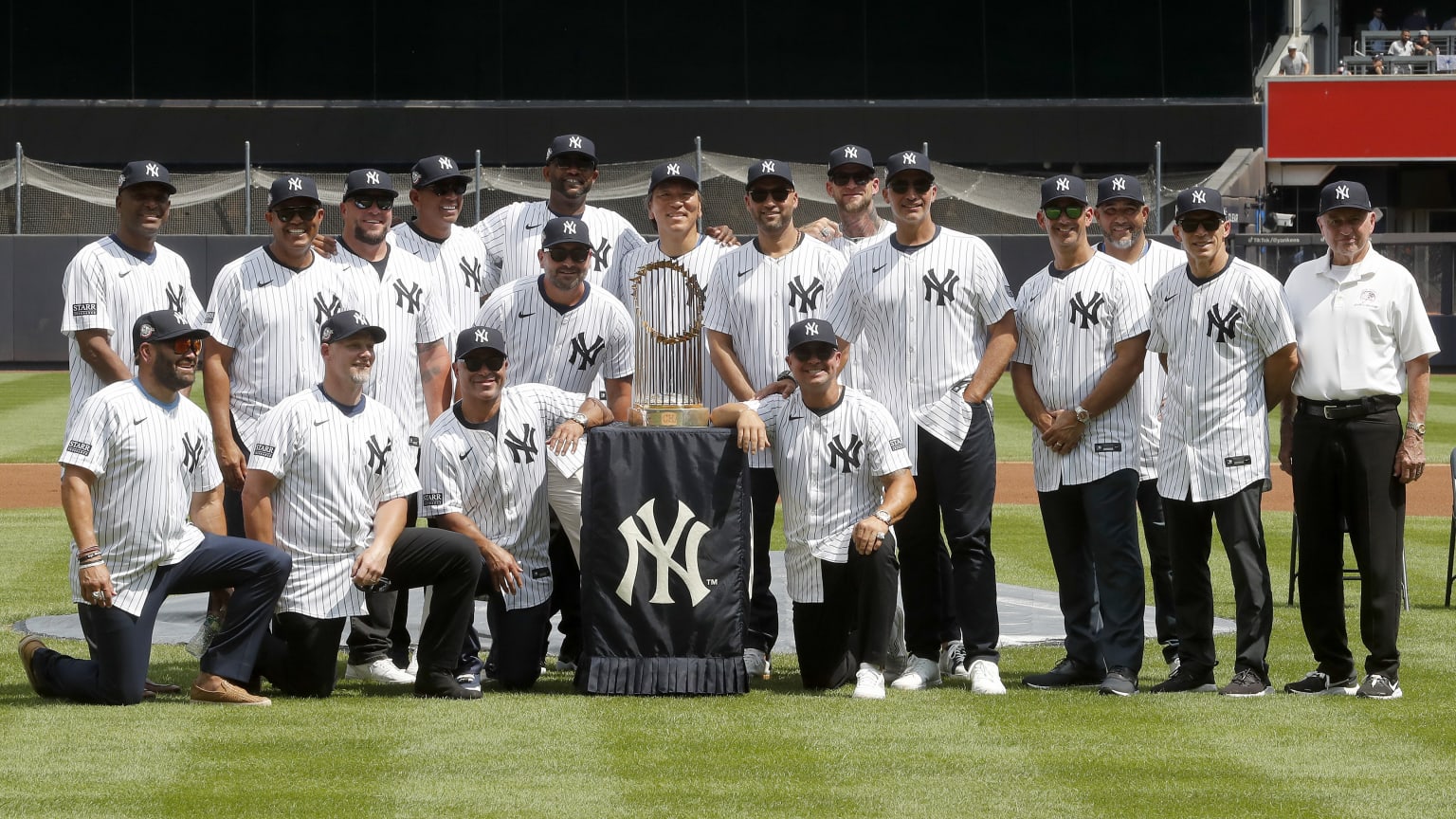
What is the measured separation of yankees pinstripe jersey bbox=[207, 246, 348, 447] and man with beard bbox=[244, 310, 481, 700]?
1.89 ft

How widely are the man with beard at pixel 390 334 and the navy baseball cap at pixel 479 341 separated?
804 mm

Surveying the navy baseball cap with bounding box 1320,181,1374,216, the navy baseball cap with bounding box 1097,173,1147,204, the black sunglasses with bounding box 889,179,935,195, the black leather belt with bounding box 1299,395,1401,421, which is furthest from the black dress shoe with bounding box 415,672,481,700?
the navy baseball cap with bounding box 1320,181,1374,216

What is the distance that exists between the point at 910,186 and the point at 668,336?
51.8 inches

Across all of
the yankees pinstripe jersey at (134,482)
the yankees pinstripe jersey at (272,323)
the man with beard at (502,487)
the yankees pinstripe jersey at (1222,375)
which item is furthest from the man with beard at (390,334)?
the yankees pinstripe jersey at (1222,375)

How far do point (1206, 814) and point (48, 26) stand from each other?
35.6 meters

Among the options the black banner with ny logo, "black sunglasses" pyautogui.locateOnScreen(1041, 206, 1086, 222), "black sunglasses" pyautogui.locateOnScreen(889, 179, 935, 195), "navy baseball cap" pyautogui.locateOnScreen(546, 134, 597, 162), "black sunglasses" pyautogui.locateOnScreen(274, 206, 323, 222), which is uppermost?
"navy baseball cap" pyautogui.locateOnScreen(546, 134, 597, 162)

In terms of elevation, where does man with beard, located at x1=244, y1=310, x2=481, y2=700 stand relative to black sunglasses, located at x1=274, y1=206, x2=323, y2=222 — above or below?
A: below

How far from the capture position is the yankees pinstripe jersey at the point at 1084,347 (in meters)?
7.52

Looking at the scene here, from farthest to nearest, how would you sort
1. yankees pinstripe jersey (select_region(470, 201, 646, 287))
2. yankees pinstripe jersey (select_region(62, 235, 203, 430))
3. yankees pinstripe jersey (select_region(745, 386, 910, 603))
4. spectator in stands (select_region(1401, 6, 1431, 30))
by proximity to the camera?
1. spectator in stands (select_region(1401, 6, 1431, 30))
2. yankees pinstripe jersey (select_region(470, 201, 646, 287))
3. yankees pinstripe jersey (select_region(62, 235, 203, 430))
4. yankees pinstripe jersey (select_region(745, 386, 910, 603))

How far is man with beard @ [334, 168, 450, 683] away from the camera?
7922mm

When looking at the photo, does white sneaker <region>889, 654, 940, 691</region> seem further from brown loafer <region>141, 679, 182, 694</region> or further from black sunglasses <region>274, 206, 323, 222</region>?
black sunglasses <region>274, 206, 323, 222</region>

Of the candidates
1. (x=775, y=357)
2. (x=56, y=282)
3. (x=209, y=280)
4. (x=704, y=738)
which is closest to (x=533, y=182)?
(x=209, y=280)

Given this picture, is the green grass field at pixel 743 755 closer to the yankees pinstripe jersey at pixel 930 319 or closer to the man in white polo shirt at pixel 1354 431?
the man in white polo shirt at pixel 1354 431

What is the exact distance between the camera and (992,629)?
294 inches
